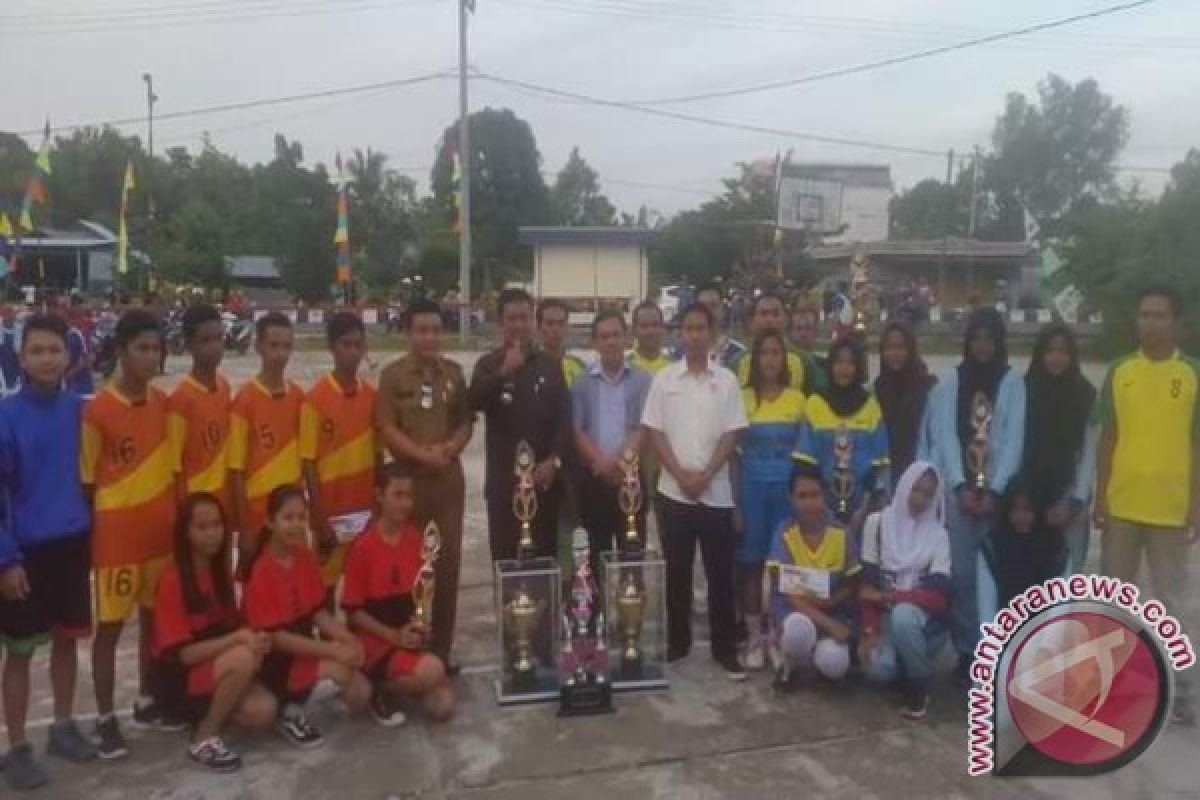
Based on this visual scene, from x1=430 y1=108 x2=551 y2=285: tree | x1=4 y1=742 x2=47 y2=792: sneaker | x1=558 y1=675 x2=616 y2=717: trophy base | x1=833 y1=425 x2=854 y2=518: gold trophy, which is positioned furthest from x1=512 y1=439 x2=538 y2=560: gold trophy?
x1=430 y1=108 x2=551 y2=285: tree

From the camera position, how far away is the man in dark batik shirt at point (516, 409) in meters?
4.79

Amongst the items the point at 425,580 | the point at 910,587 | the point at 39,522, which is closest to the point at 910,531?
the point at 910,587

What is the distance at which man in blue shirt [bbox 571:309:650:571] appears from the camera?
498 centimetres

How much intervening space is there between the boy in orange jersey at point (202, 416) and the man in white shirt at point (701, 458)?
5.86 ft

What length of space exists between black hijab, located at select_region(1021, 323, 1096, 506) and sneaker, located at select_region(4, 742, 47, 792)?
389 centimetres

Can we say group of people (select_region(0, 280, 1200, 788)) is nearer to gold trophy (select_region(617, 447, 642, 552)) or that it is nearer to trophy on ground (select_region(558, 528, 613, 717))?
gold trophy (select_region(617, 447, 642, 552))

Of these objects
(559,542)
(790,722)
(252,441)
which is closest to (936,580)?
(790,722)

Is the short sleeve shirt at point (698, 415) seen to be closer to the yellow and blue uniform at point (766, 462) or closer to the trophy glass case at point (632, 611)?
the yellow and blue uniform at point (766, 462)

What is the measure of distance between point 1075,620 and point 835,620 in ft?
4.18

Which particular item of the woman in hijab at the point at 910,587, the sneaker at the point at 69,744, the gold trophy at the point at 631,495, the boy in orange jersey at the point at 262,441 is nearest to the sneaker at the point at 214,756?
the sneaker at the point at 69,744

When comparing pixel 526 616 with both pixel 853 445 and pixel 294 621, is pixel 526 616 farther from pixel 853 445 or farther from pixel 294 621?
pixel 853 445

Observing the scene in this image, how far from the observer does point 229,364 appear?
20.0 m

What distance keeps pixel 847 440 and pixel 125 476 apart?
2.91 m

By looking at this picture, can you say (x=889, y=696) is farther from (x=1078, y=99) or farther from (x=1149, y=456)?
(x=1078, y=99)
